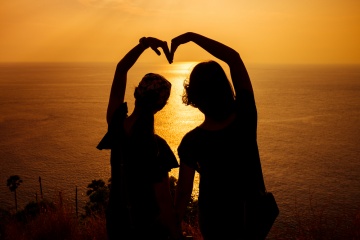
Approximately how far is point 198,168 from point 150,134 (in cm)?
46

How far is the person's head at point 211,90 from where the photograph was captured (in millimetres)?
2309

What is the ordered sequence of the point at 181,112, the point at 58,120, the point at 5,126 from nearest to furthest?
1. the point at 5,126
2. the point at 58,120
3. the point at 181,112

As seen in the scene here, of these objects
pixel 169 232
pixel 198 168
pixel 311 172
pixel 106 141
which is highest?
pixel 106 141

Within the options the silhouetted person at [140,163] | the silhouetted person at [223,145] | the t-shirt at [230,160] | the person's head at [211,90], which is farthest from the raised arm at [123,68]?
the t-shirt at [230,160]

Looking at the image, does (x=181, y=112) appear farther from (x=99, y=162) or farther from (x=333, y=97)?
(x=333, y=97)

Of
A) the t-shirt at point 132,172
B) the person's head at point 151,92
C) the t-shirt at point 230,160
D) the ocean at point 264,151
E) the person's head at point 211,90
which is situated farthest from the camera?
the ocean at point 264,151

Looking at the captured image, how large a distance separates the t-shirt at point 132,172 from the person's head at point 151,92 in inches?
9.1

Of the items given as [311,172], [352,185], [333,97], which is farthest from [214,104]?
[333,97]

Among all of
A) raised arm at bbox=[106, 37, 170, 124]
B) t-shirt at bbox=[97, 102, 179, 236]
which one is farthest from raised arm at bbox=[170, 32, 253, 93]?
t-shirt at bbox=[97, 102, 179, 236]

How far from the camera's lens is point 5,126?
119 meters

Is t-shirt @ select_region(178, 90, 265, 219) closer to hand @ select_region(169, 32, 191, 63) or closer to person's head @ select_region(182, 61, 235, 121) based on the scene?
person's head @ select_region(182, 61, 235, 121)

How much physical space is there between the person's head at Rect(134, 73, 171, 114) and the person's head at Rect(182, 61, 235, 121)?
0.28 metres

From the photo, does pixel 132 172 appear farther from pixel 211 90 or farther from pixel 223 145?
pixel 211 90

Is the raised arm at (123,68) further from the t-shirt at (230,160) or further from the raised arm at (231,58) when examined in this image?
the t-shirt at (230,160)
